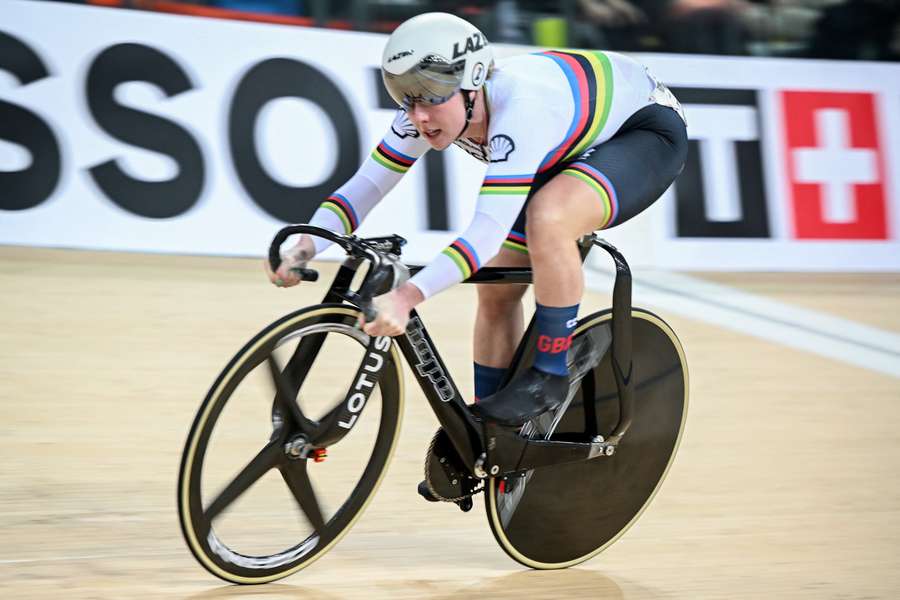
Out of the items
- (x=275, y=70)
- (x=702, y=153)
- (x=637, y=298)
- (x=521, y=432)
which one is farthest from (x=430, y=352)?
(x=702, y=153)

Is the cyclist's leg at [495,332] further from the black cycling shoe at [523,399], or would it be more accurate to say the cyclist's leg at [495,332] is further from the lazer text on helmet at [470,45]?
the lazer text on helmet at [470,45]

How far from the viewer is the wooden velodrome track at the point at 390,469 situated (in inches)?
136

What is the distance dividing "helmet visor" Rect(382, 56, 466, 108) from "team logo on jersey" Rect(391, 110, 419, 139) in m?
0.24

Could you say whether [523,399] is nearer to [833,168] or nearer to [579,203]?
[579,203]

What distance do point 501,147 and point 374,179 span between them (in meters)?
0.43

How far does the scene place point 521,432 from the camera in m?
3.40

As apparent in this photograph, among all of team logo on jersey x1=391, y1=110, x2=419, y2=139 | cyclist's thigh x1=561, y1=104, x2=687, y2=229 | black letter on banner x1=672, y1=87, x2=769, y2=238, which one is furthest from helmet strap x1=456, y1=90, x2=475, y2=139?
black letter on banner x1=672, y1=87, x2=769, y2=238

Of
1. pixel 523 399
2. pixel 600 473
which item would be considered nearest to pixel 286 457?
pixel 523 399

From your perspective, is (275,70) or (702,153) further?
(702,153)

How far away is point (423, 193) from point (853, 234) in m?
2.69

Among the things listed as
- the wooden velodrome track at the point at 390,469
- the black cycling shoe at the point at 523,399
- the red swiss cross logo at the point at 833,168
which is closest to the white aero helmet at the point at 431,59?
the black cycling shoe at the point at 523,399

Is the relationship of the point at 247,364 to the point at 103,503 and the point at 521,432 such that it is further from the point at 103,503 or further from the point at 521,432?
the point at 103,503

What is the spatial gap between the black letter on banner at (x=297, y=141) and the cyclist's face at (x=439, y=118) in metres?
3.91

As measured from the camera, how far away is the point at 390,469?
438 cm
